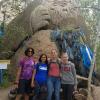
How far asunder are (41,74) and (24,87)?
589 millimetres

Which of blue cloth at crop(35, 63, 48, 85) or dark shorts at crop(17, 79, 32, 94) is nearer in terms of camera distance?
blue cloth at crop(35, 63, 48, 85)

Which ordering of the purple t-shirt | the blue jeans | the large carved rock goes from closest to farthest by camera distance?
the blue jeans → the purple t-shirt → the large carved rock

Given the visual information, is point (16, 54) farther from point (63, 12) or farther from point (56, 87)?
point (56, 87)

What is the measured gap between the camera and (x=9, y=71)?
1102cm

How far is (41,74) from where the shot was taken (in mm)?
8250

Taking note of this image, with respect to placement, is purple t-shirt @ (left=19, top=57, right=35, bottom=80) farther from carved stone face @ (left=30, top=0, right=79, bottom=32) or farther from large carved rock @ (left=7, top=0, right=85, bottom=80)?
carved stone face @ (left=30, top=0, right=79, bottom=32)

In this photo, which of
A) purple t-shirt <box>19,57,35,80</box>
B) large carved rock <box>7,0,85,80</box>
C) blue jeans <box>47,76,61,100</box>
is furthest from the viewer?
large carved rock <box>7,0,85,80</box>

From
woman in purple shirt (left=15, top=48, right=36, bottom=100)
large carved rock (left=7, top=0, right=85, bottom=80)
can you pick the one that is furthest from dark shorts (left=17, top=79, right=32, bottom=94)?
large carved rock (left=7, top=0, right=85, bottom=80)

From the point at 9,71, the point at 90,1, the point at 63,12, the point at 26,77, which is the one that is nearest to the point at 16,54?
the point at 9,71

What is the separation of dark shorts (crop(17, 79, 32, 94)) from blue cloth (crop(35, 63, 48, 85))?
A: 33cm

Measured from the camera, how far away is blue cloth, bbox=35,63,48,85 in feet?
26.9

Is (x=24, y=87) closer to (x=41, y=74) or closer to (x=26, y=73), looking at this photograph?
(x=26, y=73)

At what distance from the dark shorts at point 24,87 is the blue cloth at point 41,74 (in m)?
0.33

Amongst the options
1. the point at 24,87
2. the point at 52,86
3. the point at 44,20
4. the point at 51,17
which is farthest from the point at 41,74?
the point at 51,17
